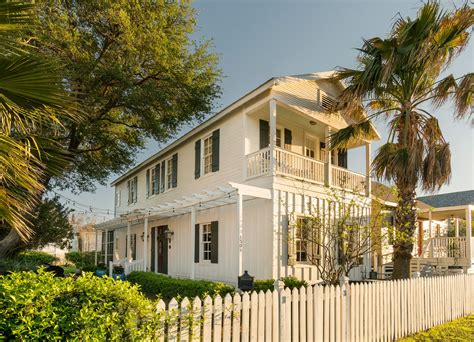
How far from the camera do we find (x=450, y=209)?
16.4 metres

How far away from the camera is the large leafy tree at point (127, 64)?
12.1 metres

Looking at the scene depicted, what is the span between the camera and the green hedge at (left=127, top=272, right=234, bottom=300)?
376 inches

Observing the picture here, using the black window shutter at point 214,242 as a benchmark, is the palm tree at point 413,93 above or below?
above

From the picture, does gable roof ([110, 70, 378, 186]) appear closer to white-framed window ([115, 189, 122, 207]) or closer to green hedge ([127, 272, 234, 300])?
green hedge ([127, 272, 234, 300])

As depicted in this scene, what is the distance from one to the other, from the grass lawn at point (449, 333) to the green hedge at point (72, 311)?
545 centimetres

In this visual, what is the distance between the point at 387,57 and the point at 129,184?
1800 cm

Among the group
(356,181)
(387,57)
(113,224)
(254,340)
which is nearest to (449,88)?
(387,57)

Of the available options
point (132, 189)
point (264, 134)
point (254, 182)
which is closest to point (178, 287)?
point (254, 182)

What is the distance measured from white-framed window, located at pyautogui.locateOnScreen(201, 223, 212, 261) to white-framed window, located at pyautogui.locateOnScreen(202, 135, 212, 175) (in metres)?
2.09

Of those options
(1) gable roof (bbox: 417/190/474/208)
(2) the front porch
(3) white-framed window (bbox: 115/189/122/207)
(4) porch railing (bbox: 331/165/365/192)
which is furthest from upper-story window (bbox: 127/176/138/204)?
(1) gable roof (bbox: 417/190/474/208)

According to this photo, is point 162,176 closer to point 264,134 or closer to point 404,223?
point 264,134

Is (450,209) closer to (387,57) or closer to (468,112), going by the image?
(468,112)

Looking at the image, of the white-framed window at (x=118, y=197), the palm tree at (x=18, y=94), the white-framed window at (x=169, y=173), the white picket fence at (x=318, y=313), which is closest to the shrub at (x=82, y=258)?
the white-framed window at (x=118, y=197)

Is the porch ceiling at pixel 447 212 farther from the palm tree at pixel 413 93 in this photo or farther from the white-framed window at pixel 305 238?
the white-framed window at pixel 305 238
